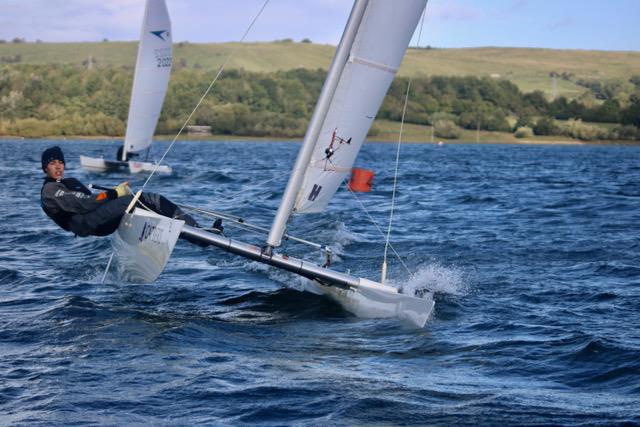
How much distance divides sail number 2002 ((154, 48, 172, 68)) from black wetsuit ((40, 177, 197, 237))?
19.0m

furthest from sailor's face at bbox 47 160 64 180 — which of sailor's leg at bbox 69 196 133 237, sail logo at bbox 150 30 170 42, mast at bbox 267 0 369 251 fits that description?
sail logo at bbox 150 30 170 42

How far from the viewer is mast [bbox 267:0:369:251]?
908 cm

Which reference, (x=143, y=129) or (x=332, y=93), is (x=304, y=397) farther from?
(x=143, y=129)

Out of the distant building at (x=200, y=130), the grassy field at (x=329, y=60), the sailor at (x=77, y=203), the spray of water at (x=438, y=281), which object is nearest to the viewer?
the sailor at (x=77, y=203)

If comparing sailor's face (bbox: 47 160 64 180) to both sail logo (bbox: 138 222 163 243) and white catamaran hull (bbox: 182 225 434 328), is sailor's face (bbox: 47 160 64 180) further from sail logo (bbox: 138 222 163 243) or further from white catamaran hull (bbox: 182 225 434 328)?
white catamaran hull (bbox: 182 225 434 328)

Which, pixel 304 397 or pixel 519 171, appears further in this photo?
pixel 519 171

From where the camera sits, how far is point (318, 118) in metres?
9.20

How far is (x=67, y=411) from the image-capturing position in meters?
6.09

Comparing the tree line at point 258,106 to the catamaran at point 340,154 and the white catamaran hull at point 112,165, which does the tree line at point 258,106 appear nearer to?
the white catamaran hull at point 112,165

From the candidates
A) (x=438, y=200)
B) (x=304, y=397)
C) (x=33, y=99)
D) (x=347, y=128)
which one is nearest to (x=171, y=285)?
(x=347, y=128)

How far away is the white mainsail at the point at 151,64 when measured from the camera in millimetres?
27766

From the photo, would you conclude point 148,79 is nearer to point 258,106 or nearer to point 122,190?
point 122,190

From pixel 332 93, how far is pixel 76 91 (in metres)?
87.9

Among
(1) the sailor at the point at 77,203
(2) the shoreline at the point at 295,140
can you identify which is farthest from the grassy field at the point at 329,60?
(1) the sailor at the point at 77,203
